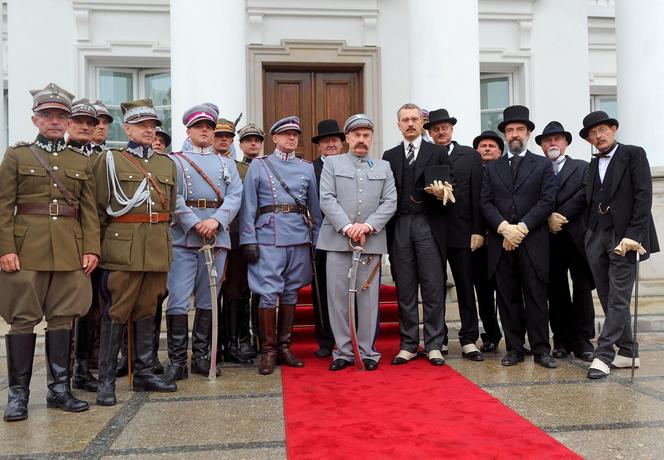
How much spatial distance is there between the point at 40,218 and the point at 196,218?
107 centimetres

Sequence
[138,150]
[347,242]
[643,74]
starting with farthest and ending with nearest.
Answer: [643,74], [347,242], [138,150]

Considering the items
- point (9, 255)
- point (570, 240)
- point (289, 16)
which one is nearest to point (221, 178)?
point (9, 255)

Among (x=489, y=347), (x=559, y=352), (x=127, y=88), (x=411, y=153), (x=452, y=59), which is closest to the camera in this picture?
(x=411, y=153)

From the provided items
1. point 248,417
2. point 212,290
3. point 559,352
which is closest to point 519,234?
point 559,352

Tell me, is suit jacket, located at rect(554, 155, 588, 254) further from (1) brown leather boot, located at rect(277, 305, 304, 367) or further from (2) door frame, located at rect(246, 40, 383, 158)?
(2) door frame, located at rect(246, 40, 383, 158)

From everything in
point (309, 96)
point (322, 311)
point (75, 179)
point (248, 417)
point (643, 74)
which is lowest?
point (248, 417)

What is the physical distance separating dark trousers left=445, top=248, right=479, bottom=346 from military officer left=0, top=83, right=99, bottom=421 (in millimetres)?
2634

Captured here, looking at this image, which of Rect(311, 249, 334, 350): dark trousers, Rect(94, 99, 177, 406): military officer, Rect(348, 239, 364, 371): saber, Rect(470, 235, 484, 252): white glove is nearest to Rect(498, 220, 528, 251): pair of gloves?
Rect(470, 235, 484, 252): white glove

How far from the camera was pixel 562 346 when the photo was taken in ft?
17.1

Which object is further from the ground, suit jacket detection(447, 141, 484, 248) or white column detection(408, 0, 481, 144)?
white column detection(408, 0, 481, 144)

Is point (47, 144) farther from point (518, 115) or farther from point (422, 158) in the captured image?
point (518, 115)

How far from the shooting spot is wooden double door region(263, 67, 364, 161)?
866cm

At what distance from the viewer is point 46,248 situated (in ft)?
12.1

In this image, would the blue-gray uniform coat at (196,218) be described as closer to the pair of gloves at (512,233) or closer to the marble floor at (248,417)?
the marble floor at (248,417)
